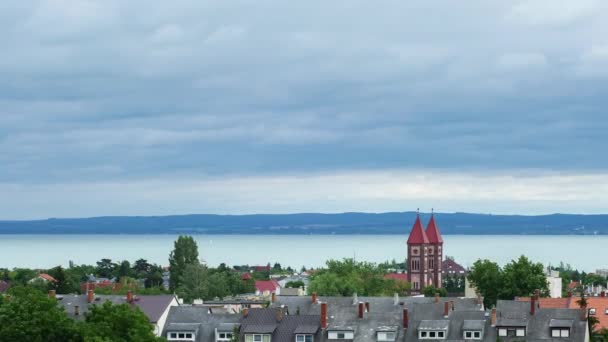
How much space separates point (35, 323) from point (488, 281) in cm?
6513

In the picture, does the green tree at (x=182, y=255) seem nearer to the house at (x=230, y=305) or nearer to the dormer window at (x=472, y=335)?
the house at (x=230, y=305)

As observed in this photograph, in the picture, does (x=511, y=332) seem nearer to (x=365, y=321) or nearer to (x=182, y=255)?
(x=365, y=321)

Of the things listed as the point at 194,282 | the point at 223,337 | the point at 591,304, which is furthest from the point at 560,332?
the point at 194,282

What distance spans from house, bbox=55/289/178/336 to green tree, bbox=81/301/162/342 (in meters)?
15.2

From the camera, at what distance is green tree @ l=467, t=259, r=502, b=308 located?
12069 centimetres

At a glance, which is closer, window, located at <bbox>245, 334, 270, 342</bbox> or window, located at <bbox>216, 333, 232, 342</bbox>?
window, located at <bbox>245, 334, 270, 342</bbox>

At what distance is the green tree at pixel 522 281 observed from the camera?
390 ft

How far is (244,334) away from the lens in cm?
8031

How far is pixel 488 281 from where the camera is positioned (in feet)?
402

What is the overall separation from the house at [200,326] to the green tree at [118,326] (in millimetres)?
15484

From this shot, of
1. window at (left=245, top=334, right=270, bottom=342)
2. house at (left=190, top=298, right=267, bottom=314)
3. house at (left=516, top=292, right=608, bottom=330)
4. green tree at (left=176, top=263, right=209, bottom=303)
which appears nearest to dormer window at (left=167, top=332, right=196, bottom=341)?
window at (left=245, top=334, right=270, bottom=342)

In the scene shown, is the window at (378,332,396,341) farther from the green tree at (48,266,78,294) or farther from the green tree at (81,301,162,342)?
the green tree at (48,266,78,294)

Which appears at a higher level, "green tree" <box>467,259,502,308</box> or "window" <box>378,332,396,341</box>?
"green tree" <box>467,259,502,308</box>

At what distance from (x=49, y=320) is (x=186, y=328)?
17.0 meters
